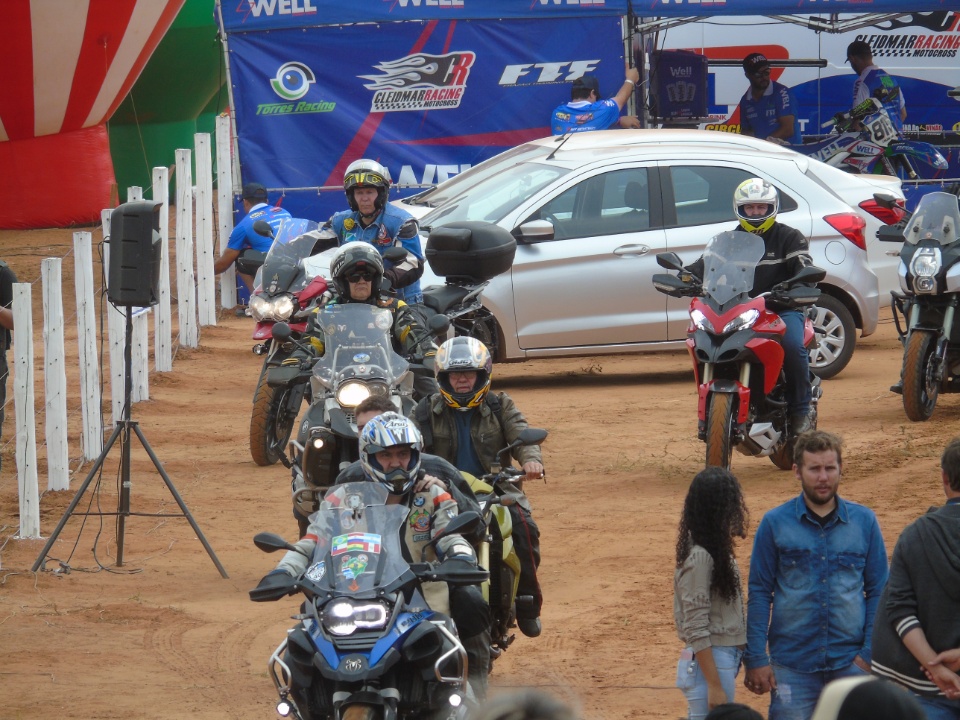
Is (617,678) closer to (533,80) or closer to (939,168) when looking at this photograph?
(533,80)

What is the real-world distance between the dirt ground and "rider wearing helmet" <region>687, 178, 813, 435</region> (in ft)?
2.00

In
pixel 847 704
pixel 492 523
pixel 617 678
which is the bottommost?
pixel 617 678

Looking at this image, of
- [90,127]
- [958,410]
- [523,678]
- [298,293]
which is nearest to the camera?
[523,678]

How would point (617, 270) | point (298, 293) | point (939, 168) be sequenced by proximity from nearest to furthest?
point (298, 293) < point (617, 270) < point (939, 168)

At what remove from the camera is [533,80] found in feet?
59.3

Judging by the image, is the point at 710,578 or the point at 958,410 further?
the point at 958,410

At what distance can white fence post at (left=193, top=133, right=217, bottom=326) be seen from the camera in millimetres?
16812

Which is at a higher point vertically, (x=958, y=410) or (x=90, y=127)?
(x=90, y=127)

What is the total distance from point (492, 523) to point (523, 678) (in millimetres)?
884

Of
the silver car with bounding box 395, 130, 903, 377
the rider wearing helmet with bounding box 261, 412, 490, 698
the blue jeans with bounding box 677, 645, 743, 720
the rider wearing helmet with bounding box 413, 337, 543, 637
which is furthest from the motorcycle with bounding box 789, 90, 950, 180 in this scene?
the blue jeans with bounding box 677, 645, 743, 720

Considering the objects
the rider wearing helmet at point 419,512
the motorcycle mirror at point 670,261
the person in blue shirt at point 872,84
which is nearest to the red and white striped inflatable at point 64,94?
the person in blue shirt at point 872,84

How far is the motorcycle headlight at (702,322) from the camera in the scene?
960 cm

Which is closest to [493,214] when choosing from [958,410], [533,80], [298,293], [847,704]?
[298,293]

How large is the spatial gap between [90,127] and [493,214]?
945 centimetres
